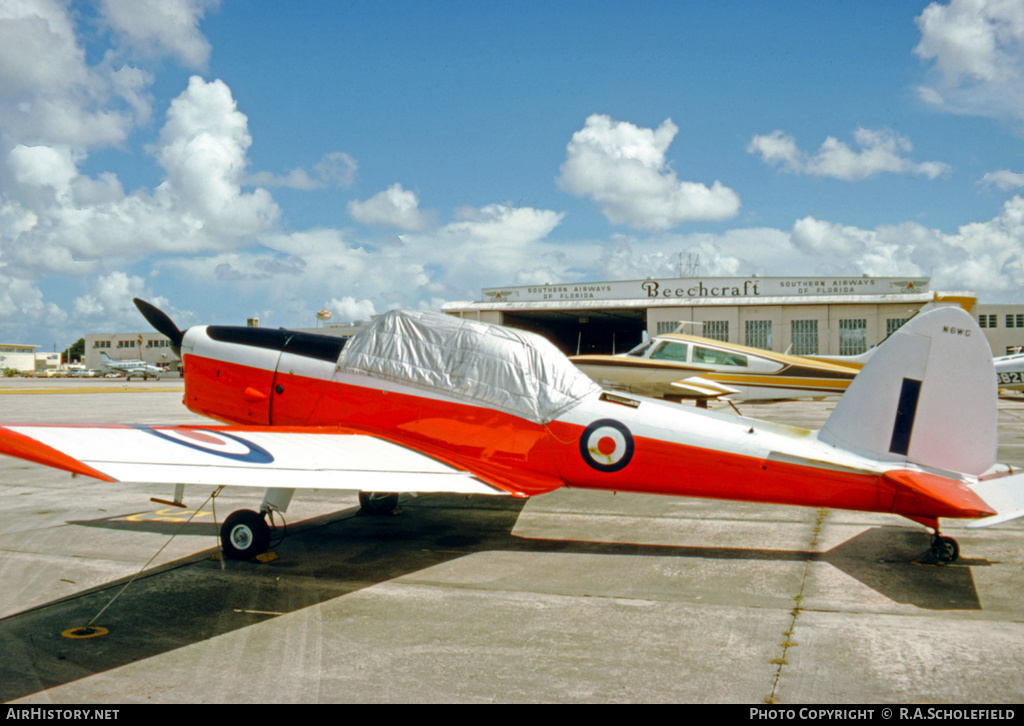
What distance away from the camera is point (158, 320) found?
26.2 feet

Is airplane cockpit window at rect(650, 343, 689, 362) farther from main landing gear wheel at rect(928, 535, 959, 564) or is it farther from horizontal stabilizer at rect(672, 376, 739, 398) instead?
main landing gear wheel at rect(928, 535, 959, 564)

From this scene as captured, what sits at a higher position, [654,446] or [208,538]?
[654,446]

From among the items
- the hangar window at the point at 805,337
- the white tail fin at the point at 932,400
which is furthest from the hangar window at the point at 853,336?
the white tail fin at the point at 932,400

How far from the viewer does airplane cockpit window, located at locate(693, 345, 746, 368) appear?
1780 centimetres

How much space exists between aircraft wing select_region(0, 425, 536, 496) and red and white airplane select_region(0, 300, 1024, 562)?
0.02 meters

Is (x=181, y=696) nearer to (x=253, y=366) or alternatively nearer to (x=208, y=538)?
(x=208, y=538)

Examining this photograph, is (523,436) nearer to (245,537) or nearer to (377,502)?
(245,537)

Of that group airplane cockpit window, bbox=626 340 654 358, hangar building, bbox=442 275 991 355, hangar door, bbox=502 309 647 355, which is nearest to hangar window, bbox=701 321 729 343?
hangar building, bbox=442 275 991 355

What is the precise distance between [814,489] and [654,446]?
128 centimetres

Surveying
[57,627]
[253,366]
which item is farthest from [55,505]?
[57,627]

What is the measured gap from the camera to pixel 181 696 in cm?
359

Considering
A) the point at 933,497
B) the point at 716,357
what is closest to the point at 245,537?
the point at 933,497

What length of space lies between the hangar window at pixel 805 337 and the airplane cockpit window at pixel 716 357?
70.1 feet

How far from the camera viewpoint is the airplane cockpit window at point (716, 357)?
58.4 feet
